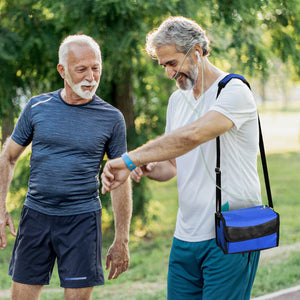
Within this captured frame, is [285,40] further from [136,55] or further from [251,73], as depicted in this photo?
[136,55]

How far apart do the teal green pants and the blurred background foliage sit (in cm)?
342

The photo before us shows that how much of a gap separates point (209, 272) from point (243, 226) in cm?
31

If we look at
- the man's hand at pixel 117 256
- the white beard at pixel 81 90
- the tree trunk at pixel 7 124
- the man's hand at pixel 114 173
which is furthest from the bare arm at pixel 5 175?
the tree trunk at pixel 7 124

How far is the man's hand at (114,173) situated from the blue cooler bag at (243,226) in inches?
17.9

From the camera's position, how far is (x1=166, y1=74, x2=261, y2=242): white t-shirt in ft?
8.09

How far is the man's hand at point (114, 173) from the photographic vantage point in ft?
7.89

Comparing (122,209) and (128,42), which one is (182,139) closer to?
(122,209)

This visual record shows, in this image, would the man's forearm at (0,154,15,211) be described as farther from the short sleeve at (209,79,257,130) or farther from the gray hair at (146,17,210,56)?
the short sleeve at (209,79,257,130)

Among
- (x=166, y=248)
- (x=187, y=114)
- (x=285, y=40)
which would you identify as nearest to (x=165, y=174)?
(x=187, y=114)

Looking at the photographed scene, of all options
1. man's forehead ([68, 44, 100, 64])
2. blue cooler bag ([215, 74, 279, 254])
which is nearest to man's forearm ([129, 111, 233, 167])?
blue cooler bag ([215, 74, 279, 254])

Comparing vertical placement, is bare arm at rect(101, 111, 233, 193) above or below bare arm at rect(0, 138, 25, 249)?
above

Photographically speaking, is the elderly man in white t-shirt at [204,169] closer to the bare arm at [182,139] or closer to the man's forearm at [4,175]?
the bare arm at [182,139]

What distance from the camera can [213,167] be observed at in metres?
2.63

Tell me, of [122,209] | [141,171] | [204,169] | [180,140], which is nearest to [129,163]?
[180,140]
